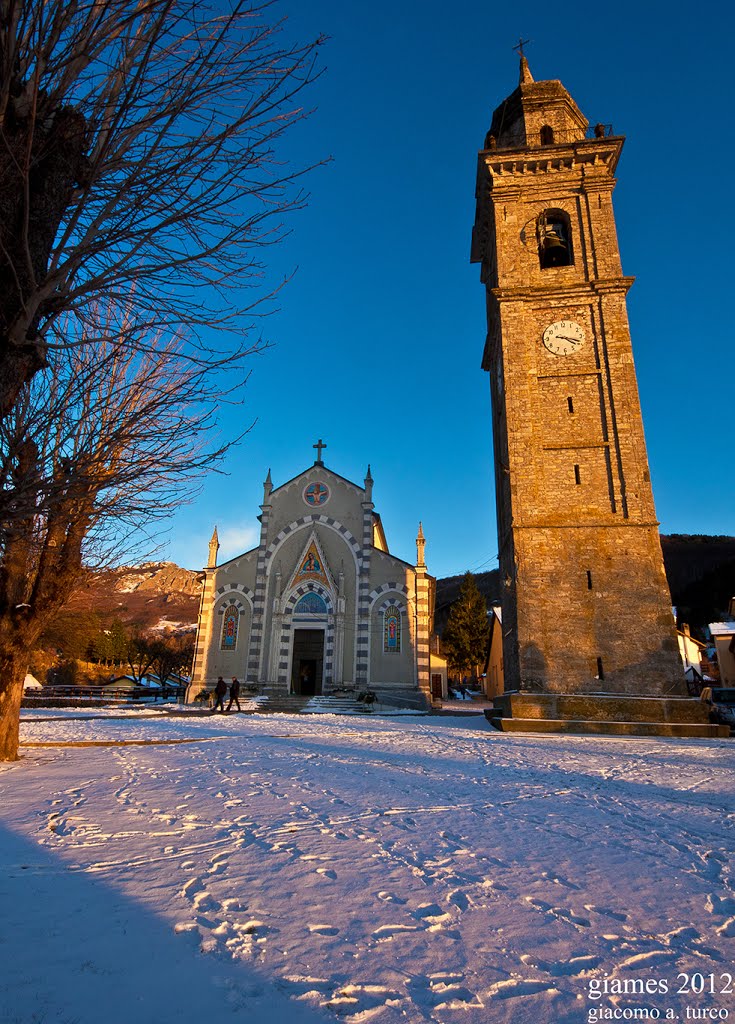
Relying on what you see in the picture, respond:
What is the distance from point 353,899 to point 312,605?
26.2 metres

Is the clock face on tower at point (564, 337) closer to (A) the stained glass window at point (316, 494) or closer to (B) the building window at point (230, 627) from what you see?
(A) the stained glass window at point (316, 494)

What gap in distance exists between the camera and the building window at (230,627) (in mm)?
28922

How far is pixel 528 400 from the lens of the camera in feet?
69.5

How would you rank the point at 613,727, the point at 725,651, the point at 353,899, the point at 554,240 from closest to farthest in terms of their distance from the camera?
the point at 353,899 < the point at 613,727 < the point at 554,240 < the point at 725,651

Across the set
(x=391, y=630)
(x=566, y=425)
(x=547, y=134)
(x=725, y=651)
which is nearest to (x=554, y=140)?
(x=547, y=134)

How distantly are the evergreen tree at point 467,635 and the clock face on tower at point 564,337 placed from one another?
140 ft

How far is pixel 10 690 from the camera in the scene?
28.8 feet

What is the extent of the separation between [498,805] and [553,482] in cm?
1538

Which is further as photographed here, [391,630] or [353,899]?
[391,630]

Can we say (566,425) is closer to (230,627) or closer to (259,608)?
(259,608)

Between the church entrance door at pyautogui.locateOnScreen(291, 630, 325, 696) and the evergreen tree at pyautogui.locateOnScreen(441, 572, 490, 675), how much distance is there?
34166mm

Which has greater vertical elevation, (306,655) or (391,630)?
(391,630)

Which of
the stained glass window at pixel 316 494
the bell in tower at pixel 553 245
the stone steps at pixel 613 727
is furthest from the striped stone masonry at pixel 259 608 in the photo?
the bell in tower at pixel 553 245

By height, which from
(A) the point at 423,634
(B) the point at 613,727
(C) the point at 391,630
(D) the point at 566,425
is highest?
(D) the point at 566,425
